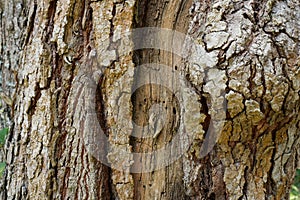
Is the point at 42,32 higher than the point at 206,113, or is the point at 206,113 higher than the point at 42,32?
the point at 42,32

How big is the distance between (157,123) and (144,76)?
144 millimetres

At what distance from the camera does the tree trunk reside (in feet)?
3.30

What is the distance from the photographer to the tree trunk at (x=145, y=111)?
1.01m

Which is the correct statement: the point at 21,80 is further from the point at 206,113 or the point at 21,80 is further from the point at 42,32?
the point at 206,113

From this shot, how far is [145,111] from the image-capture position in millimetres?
1125

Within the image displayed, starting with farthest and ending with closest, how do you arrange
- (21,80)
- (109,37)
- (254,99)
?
(21,80) < (109,37) < (254,99)

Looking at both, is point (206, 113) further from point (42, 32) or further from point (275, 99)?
point (42, 32)

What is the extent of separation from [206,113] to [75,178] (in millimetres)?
432

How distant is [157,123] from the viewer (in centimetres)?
112

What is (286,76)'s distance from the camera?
970 millimetres

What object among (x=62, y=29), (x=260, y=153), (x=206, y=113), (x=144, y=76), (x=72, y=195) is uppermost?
(x=62, y=29)

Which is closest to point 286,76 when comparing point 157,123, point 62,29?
point 157,123

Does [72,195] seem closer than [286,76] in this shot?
No

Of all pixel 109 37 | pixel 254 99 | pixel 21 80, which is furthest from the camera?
pixel 21 80
